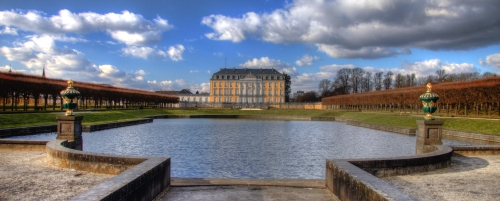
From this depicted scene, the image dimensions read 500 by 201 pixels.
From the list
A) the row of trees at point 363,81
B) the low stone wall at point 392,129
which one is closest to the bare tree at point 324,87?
the row of trees at point 363,81

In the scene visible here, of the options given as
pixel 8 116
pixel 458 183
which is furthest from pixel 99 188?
pixel 8 116

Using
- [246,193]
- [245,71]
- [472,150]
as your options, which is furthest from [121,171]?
[245,71]

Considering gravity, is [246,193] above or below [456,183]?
below

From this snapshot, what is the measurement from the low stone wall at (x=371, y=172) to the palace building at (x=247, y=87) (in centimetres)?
9090

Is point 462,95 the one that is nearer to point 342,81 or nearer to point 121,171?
point 121,171

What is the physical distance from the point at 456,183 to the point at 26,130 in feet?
70.1

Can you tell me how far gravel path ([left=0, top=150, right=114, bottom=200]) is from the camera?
641 cm

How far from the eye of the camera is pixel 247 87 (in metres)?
101

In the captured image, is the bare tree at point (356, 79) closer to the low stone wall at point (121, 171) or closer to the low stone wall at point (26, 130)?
Result: the low stone wall at point (26, 130)

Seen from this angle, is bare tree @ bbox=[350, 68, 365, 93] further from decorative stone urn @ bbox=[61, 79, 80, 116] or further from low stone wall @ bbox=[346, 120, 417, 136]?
decorative stone urn @ bbox=[61, 79, 80, 116]

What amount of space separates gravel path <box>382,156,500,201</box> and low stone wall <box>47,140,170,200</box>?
4.46 m

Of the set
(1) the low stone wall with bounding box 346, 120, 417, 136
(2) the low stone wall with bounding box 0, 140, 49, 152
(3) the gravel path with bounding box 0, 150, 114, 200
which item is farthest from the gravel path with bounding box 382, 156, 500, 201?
(1) the low stone wall with bounding box 346, 120, 417, 136

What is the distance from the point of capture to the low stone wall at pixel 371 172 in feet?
15.9

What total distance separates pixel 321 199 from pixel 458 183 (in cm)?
306
